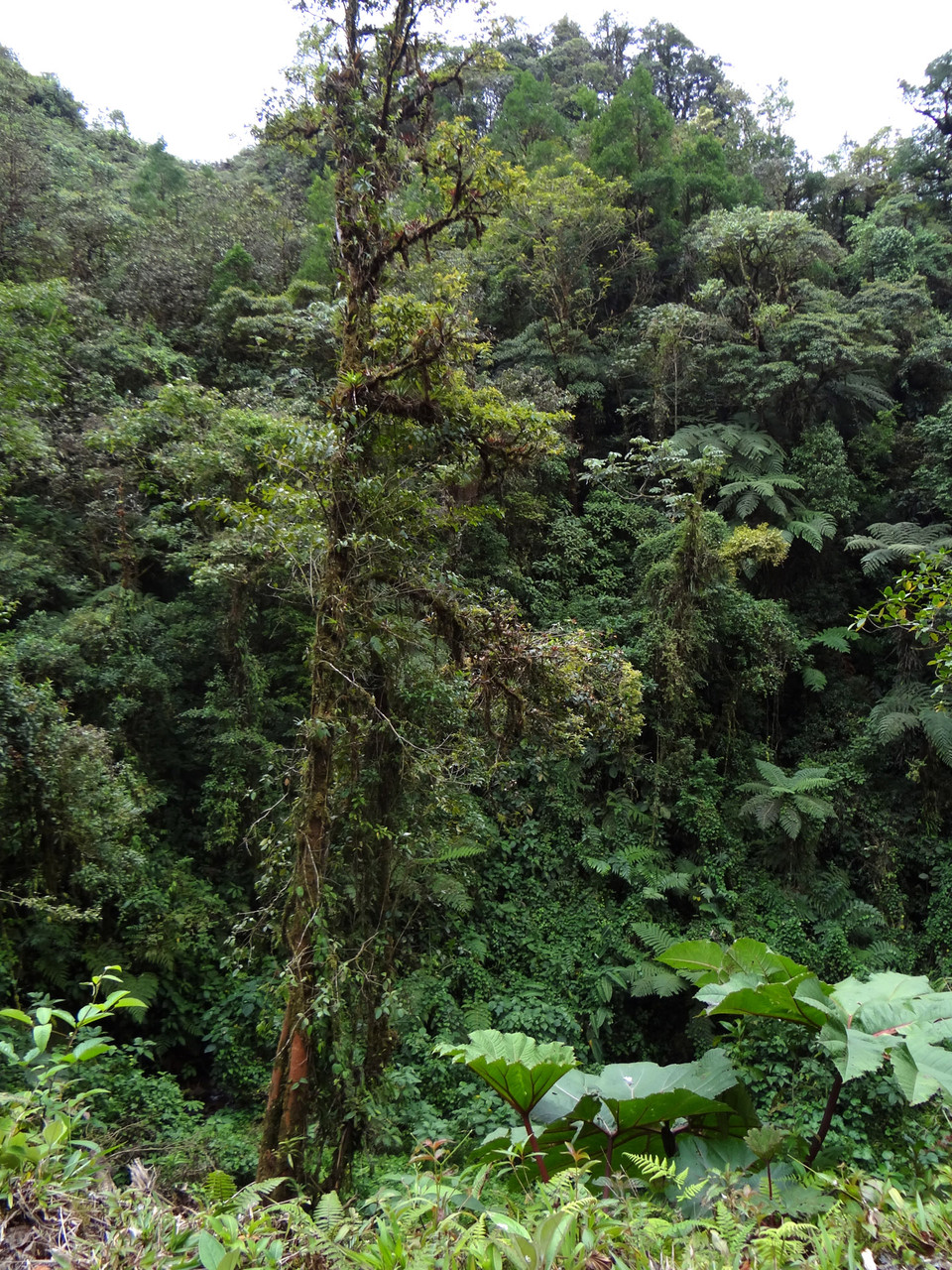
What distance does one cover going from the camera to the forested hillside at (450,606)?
12.7ft

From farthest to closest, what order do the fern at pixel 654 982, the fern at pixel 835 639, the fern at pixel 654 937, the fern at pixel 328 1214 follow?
the fern at pixel 835 639 → the fern at pixel 654 937 → the fern at pixel 654 982 → the fern at pixel 328 1214

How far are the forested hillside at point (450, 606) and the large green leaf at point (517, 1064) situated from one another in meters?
0.89

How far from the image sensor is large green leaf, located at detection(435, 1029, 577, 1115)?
7.38 feet

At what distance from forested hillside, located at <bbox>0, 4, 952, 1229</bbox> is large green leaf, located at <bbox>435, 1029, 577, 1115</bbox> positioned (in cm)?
89

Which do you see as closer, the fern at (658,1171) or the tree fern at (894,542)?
the fern at (658,1171)

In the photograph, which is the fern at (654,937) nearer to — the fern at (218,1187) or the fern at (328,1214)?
the fern at (218,1187)

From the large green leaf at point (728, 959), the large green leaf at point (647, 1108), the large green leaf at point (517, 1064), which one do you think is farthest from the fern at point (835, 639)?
the large green leaf at point (517, 1064)

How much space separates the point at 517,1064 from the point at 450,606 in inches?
91.3

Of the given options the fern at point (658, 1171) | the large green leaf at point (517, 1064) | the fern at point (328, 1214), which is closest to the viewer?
the fern at point (328, 1214)

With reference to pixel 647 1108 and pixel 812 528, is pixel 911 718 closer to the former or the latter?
pixel 812 528

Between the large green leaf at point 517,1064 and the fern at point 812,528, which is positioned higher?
the fern at point 812,528

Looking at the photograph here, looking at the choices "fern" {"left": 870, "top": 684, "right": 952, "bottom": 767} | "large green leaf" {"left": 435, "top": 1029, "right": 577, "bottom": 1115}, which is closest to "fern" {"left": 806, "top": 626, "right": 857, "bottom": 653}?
"fern" {"left": 870, "top": 684, "right": 952, "bottom": 767}

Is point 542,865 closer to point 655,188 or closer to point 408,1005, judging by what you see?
point 408,1005

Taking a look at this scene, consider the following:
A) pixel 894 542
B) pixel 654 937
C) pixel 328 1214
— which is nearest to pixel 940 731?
pixel 894 542
